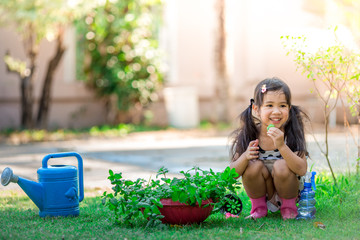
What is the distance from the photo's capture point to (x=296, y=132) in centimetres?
348

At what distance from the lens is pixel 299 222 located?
10.9 ft

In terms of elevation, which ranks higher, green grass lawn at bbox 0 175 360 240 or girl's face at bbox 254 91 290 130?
girl's face at bbox 254 91 290 130

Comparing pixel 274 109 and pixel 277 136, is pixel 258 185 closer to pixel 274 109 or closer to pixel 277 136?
pixel 277 136

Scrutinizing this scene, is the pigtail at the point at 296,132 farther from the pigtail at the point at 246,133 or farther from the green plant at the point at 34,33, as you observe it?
the green plant at the point at 34,33

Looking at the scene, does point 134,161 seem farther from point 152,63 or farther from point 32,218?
point 152,63

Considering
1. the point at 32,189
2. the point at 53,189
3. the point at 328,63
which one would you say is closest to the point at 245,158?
the point at 328,63

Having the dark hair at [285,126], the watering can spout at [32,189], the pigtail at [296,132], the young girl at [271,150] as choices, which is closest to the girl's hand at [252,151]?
the young girl at [271,150]

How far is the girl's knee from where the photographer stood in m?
3.31

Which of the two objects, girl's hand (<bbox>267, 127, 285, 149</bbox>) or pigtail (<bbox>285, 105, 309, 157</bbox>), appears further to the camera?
pigtail (<bbox>285, 105, 309, 157</bbox>)

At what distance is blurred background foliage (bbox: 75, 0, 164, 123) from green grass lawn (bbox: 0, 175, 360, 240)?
8066 mm

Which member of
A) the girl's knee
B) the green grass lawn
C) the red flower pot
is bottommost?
→ the green grass lawn

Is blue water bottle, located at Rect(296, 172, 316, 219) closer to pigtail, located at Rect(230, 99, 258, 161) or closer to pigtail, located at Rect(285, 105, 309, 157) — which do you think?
pigtail, located at Rect(285, 105, 309, 157)

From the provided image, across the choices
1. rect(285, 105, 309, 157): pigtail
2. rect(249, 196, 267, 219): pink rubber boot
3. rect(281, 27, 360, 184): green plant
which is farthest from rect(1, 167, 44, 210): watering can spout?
rect(281, 27, 360, 184): green plant

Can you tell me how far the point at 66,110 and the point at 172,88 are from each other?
246 centimetres
